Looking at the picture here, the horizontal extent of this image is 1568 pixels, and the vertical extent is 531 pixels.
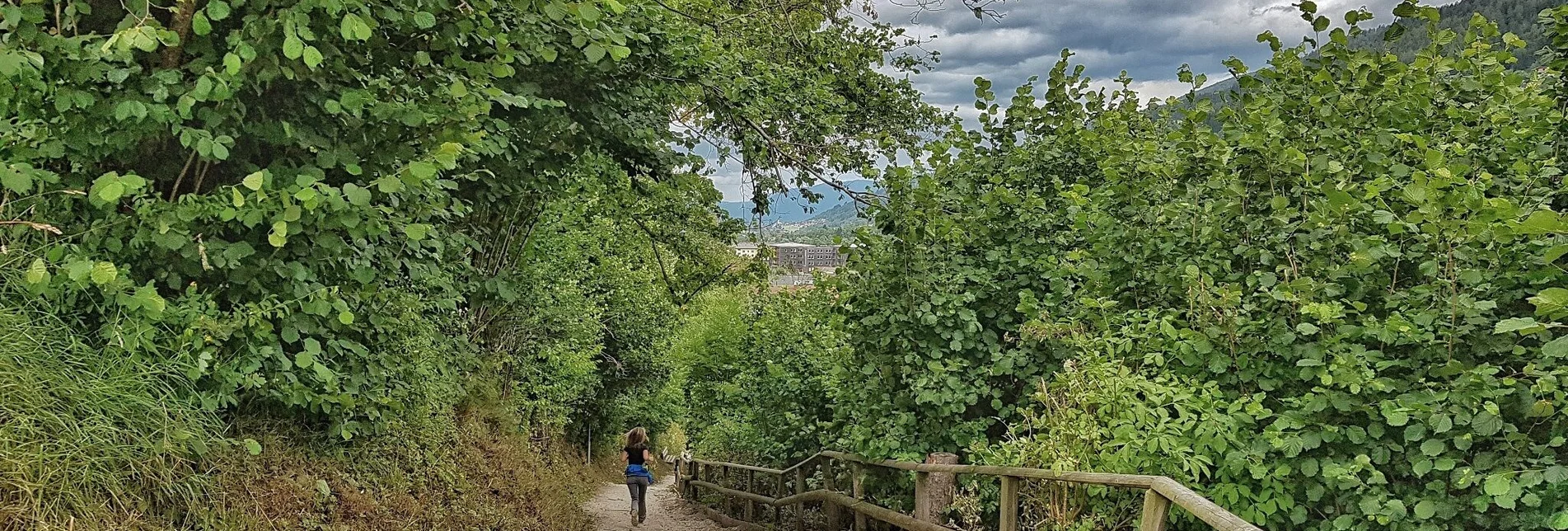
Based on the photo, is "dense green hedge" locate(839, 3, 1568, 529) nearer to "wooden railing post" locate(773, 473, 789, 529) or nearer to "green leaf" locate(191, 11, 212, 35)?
"green leaf" locate(191, 11, 212, 35)

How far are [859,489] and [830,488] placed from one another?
138 centimetres

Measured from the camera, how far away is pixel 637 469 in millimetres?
11266

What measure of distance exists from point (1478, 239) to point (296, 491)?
512 centimetres

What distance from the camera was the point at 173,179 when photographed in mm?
3734

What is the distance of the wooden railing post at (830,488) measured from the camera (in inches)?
299

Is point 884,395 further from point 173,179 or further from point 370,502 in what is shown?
point 173,179

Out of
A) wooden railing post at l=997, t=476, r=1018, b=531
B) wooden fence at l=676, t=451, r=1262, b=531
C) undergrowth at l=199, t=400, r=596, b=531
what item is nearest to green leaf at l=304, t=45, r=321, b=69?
undergrowth at l=199, t=400, r=596, b=531

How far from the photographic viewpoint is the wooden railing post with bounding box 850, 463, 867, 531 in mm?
6895

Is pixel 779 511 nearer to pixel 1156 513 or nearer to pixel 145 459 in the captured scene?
pixel 1156 513

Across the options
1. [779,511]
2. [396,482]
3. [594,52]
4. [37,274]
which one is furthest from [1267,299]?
[779,511]

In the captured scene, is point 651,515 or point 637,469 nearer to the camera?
point 637,469

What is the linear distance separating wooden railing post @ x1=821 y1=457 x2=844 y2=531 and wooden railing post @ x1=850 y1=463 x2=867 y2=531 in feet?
1.47

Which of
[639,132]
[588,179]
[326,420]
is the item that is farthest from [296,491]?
[588,179]

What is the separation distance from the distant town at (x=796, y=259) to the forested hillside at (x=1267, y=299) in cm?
35
